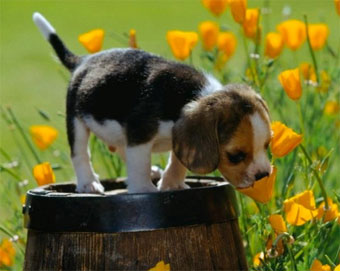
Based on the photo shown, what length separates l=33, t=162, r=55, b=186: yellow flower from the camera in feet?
12.3

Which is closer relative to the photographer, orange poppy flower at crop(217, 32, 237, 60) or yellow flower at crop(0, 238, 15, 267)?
yellow flower at crop(0, 238, 15, 267)

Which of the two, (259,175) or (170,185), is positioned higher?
(259,175)

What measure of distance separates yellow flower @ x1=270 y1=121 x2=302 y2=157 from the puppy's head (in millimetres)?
81

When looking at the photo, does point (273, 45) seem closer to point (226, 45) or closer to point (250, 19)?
point (250, 19)

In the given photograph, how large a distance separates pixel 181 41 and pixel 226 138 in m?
1.08

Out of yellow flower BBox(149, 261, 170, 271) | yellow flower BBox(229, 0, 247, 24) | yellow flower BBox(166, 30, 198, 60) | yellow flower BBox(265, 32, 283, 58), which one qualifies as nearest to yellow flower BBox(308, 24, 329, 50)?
yellow flower BBox(265, 32, 283, 58)

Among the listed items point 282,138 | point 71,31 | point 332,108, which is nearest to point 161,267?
point 282,138

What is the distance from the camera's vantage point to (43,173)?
3.75 metres

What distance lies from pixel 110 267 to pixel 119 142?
54 cm

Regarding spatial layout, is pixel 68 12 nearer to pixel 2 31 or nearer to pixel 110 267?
pixel 2 31

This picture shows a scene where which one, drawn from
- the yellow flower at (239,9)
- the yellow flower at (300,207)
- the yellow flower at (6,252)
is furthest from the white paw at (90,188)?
the yellow flower at (239,9)

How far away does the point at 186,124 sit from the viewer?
10.2 ft

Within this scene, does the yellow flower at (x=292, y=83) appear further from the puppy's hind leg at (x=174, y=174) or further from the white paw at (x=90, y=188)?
the white paw at (x=90, y=188)

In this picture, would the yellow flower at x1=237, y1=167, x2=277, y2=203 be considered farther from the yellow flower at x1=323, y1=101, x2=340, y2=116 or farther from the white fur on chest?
the yellow flower at x1=323, y1=101, x2=340, y2=116
